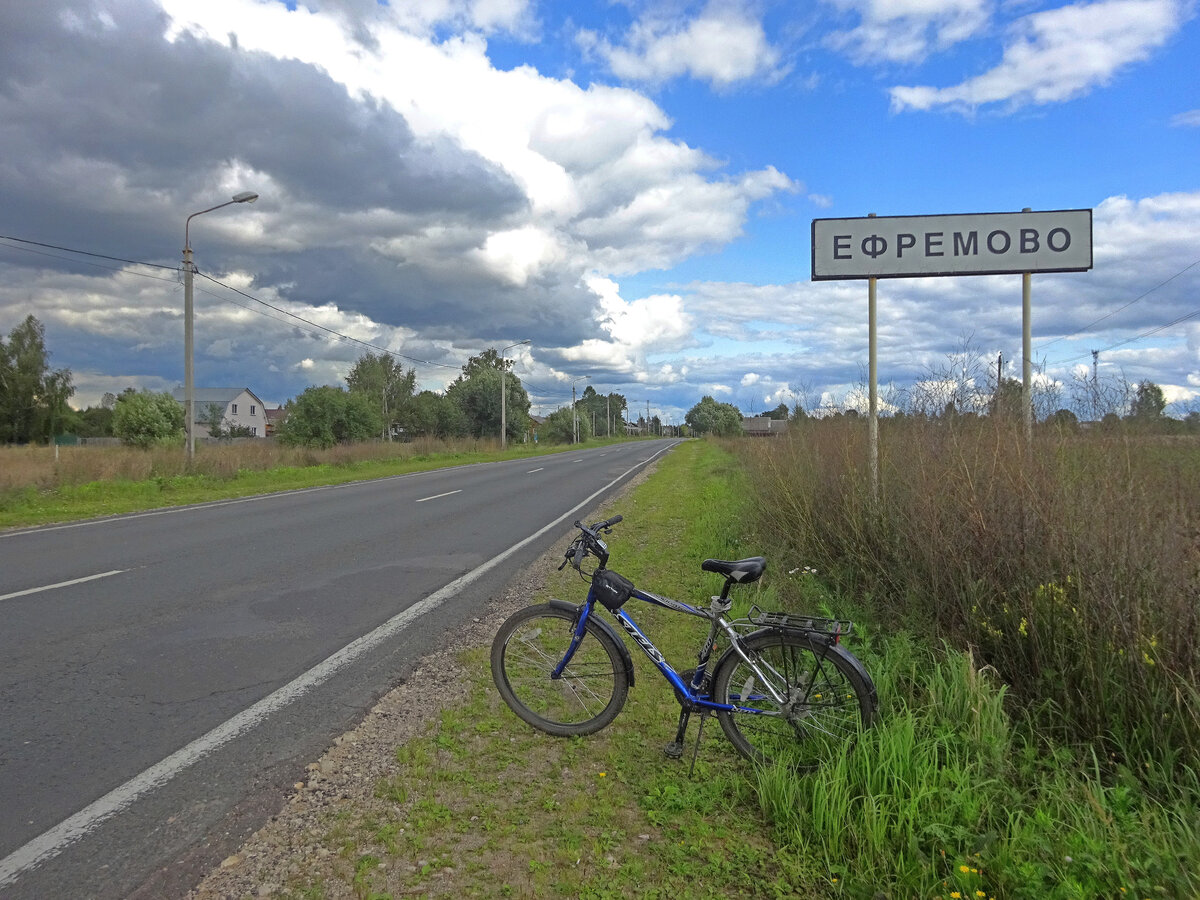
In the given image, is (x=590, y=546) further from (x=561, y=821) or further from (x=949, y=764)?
(x=949, y=764)

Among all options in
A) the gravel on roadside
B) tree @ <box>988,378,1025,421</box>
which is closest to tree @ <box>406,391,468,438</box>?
the gravel on roadside

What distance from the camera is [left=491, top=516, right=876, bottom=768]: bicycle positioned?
11.2ft

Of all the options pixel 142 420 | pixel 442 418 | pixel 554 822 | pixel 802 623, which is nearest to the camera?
pixel 554 822

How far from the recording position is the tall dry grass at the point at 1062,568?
319 centimetres

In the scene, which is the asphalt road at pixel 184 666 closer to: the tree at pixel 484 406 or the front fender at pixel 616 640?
the front fender at pixel 616 640

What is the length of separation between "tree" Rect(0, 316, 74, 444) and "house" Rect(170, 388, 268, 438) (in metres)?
34.8

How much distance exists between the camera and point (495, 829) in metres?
3.00

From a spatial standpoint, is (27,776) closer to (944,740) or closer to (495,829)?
(495,829)

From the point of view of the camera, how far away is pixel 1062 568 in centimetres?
377

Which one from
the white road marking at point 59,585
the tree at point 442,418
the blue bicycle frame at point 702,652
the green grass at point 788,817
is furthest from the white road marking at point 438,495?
the tree at point 442,418

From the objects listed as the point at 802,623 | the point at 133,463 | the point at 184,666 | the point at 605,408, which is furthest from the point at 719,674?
the point at 605,408

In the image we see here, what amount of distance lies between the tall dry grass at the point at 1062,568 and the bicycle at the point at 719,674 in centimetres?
106

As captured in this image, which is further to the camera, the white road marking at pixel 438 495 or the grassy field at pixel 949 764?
the white road marking at pixel 438 495

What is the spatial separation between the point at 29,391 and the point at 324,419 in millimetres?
33492
